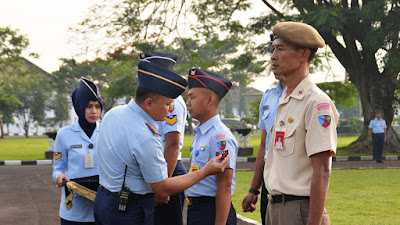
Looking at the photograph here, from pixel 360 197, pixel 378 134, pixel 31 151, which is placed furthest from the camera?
pixel 31 151

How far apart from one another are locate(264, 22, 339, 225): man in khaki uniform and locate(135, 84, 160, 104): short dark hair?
Result: 649 millimetres

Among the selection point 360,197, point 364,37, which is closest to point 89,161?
point 360,197

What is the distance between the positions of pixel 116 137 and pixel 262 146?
1.85 meters

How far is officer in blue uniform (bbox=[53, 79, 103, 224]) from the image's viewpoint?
4.26 metres

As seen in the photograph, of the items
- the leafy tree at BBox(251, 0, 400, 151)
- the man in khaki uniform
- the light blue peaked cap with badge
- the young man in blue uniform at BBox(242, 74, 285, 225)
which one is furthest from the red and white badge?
the leafy tree at BBox(251, 0, 400, 151)

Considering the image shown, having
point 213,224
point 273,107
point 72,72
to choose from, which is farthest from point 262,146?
point 72,72

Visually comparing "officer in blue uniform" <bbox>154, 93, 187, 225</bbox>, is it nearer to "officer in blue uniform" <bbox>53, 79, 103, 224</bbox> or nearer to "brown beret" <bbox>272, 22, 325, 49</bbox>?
"officer in blue uniform" <bbox>53, 79, 103, 224</bbox>

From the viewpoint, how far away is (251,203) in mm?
4168

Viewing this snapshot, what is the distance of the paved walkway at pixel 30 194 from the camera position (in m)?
8.17

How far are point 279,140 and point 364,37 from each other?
16.3 meters

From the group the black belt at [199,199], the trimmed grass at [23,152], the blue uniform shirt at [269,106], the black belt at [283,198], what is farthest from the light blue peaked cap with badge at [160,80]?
the trimmed grass at [23,152]

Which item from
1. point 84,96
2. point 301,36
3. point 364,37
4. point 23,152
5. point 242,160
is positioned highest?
point 364,37

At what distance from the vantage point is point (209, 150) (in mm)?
3682

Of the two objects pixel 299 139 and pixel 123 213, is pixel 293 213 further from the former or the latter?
pixel 123 213
